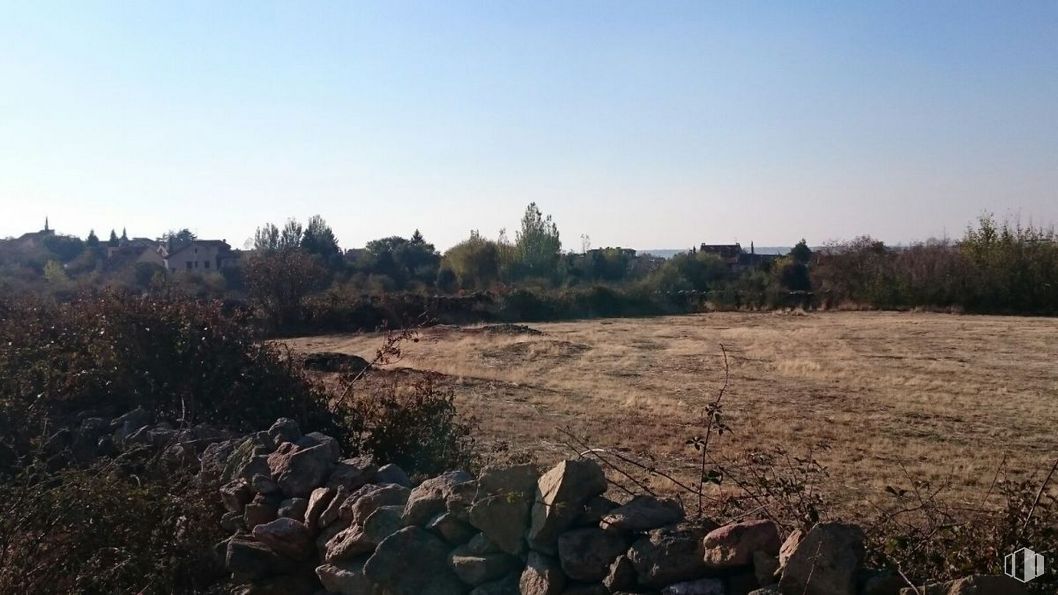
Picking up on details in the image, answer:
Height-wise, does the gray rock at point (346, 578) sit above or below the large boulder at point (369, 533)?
below

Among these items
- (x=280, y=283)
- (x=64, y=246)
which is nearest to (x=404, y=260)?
(x=64, y=246)

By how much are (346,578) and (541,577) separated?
45.3 inches

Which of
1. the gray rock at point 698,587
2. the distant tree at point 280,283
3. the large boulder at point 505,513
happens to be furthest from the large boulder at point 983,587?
the distant tree at point 280,283

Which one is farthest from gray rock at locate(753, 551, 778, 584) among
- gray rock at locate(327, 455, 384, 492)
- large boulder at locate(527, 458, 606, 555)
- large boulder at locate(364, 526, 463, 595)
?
gray rock at locate(327, 455, 384, 492)

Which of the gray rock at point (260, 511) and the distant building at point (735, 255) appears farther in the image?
the distant building at point (735, 255)

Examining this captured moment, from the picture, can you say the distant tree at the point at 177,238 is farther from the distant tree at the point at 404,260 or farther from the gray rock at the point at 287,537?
the gray rock at the point at 287,537

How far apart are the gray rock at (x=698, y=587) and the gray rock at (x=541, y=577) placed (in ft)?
1.80

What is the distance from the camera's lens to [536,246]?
67125mm

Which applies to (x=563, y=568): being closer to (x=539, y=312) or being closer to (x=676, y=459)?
(x=676, y=459)

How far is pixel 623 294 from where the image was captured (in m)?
50.3

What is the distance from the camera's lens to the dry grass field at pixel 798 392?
426 inches

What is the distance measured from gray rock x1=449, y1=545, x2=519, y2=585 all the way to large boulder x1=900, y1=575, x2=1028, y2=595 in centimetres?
187
